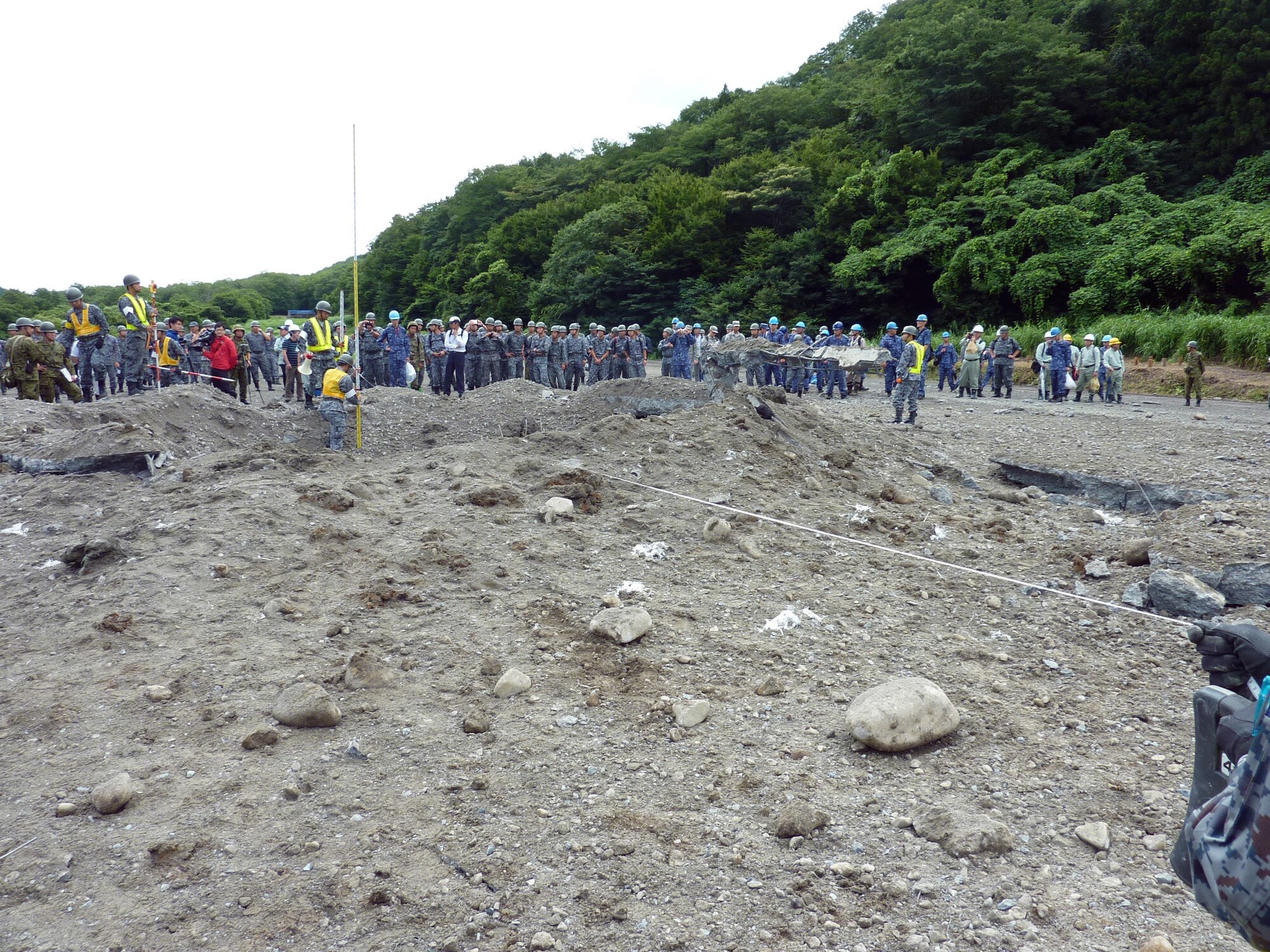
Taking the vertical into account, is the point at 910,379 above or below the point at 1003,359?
below

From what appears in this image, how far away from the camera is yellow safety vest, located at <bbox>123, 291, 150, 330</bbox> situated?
13.1 meters

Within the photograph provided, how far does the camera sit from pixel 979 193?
3030 centimetres

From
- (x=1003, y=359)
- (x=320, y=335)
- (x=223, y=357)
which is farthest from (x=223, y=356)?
(x=1003, y=359)

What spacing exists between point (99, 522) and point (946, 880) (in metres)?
7.24

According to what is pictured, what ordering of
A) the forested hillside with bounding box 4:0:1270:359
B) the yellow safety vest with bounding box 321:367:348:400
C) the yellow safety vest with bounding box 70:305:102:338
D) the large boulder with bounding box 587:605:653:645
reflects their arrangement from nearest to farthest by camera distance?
1. the large boulder with bounding box 587:605:653:645
2. the yellow safety vest with bounding box 321:367:348:400
3. the yellow safety vest with bounding box 70:305:102:338
4. the forested hillside with bounding box 4:0:1270:359

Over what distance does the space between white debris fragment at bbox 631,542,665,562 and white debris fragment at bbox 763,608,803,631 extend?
4.07ft

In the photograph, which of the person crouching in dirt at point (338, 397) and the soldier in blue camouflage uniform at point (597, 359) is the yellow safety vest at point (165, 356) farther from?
the soldier in blue camouflage uniform at point (597, 359)

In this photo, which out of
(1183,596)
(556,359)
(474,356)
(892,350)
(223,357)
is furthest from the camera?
(556,359)

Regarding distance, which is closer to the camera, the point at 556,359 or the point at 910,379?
the point at 910,379

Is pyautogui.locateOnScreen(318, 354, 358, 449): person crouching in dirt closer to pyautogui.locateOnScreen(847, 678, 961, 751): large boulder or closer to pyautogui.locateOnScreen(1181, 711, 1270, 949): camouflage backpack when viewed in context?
pyautogui.locateOnScreen(847, 678, 961, 751): large boulder

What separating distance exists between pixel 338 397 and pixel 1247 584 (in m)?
8.86

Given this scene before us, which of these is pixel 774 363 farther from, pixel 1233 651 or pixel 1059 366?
pixel 1233 651

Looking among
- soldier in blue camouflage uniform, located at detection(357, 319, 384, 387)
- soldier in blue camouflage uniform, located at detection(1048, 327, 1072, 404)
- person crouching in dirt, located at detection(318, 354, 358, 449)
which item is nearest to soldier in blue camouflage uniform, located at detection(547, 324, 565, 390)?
soldier in blue camouflage uniform, located at detection(357, 319, 384, 387)

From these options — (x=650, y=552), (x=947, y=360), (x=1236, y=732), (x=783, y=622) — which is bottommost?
(x=783, y=622)
